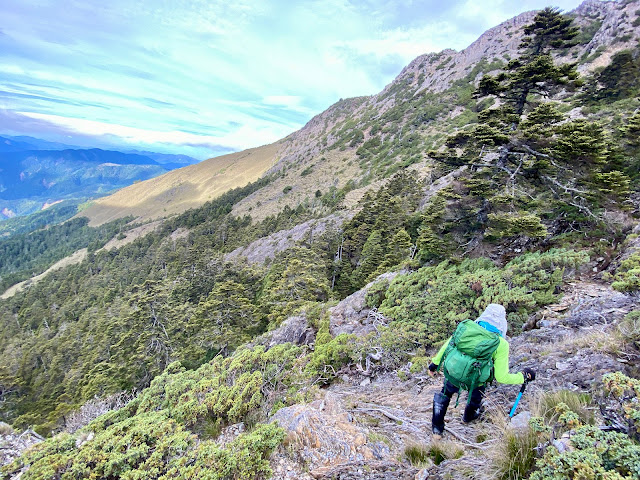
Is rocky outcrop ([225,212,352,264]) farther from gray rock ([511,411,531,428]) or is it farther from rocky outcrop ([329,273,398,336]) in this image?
gray rock ([511,411,531,428])

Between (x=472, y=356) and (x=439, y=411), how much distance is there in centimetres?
111

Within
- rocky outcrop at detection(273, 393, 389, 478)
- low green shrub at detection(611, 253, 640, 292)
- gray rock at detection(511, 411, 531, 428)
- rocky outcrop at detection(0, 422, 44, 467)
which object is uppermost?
low green shrub at detection(611, 253, 640, 292)

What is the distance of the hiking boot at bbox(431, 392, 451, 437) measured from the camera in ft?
13.1

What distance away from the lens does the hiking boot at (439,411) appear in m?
4.00

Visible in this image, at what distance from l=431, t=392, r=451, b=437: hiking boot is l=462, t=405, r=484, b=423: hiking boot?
0.32 m

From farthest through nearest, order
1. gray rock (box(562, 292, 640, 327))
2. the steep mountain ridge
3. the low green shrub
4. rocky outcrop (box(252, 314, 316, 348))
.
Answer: the steep mountain ridge → rocky outcrop (box(252, 314, 316, 348)) → the low green shrub → gray rock (box(562, 292, 640, 327))

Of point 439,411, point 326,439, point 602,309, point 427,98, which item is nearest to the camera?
point 439,411

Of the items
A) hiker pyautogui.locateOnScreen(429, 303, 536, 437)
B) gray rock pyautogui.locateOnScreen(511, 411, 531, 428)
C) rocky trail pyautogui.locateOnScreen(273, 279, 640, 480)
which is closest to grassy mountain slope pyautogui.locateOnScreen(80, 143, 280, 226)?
rocky trail pyautogui.locateOnScreen(273, 279, 640, 480)

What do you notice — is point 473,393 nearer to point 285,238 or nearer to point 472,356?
point 472,356

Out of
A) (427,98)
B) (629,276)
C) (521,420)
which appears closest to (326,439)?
(521,420)

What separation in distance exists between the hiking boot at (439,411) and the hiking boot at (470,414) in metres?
0.32

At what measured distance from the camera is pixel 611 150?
8.98 metres

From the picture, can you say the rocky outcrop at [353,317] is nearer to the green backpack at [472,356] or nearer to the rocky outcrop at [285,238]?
the green backpack at [472,356]

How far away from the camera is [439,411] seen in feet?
13.4
